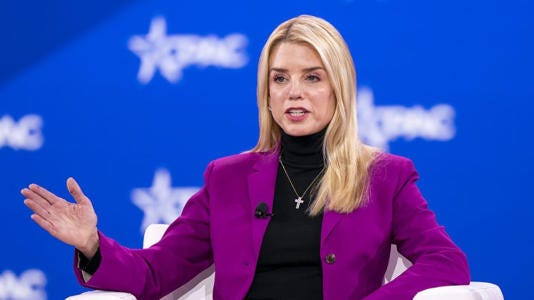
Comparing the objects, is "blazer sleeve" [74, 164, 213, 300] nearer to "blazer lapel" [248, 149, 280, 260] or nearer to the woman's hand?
the woman's hand

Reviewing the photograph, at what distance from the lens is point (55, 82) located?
147 inches

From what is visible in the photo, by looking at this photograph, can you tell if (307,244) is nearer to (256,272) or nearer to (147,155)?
(256,272)

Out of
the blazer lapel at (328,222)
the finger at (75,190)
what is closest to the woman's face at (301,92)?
the blazer lapel at (328,222)

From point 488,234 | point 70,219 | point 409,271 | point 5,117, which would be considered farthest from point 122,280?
point 5,117

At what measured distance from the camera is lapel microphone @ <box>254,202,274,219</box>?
2562 mm

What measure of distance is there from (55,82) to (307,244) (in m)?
1.71

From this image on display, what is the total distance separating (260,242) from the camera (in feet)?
8.28

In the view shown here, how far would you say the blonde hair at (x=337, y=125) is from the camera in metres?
2.53

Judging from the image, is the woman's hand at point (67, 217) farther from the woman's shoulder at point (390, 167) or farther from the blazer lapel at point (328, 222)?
the woman's shoulder at point (390, 167)

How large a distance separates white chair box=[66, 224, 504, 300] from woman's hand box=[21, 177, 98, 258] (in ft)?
0.46

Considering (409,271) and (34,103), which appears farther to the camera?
(34,103)

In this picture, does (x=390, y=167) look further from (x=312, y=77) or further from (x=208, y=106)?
(x=208, y=106)

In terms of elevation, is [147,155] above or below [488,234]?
above

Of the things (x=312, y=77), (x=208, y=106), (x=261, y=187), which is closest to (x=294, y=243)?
(x=261, y=187)
